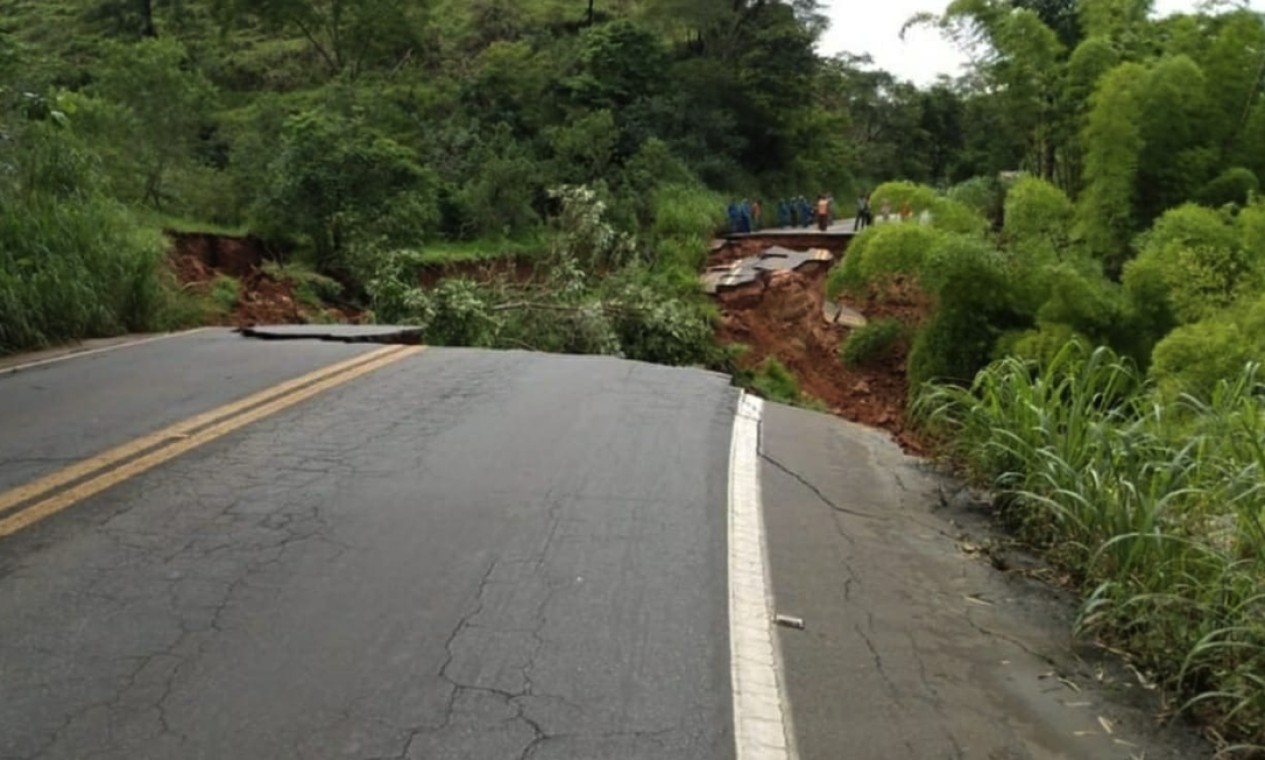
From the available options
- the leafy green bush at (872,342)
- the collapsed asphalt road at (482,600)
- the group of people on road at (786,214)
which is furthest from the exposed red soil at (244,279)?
the group of people on road at (786,214)

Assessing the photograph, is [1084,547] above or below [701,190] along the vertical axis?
below

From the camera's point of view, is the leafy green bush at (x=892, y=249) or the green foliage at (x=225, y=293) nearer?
the leafy green bush at (x=892, y=249)

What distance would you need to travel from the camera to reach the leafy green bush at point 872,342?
66.2 feet

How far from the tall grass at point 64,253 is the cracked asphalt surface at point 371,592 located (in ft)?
14.2

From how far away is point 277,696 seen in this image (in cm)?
363

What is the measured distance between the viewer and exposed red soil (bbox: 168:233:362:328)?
17.1m

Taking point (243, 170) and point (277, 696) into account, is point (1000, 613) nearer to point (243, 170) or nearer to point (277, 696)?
point (277, 696)

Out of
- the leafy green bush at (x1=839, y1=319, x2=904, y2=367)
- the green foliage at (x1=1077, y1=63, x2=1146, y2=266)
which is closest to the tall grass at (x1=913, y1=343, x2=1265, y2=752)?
the green foliage at (x1=1077, y1=63, x2=1146, y2=266)

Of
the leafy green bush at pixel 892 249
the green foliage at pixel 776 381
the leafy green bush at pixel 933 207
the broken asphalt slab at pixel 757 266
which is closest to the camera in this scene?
the leafy green bush at pixel 892 249

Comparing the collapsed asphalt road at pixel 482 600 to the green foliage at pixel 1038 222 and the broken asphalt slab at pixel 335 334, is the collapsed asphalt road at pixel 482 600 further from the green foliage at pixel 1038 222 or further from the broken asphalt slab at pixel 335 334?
the green foliage at pixel 1038 222

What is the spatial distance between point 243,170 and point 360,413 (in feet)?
55.1

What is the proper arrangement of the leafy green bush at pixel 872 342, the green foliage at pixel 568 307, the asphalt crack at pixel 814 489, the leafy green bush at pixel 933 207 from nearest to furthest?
1. the asphalt crack at pixel 814 489
2. the leafy green bush at pixel 933 207
3. the green foliage at pixel 568 307
4. the leafy green bush at pixel 872 342

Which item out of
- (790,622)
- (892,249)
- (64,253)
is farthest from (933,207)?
(790,622)

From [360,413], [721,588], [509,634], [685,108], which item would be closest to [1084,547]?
[721,588]
